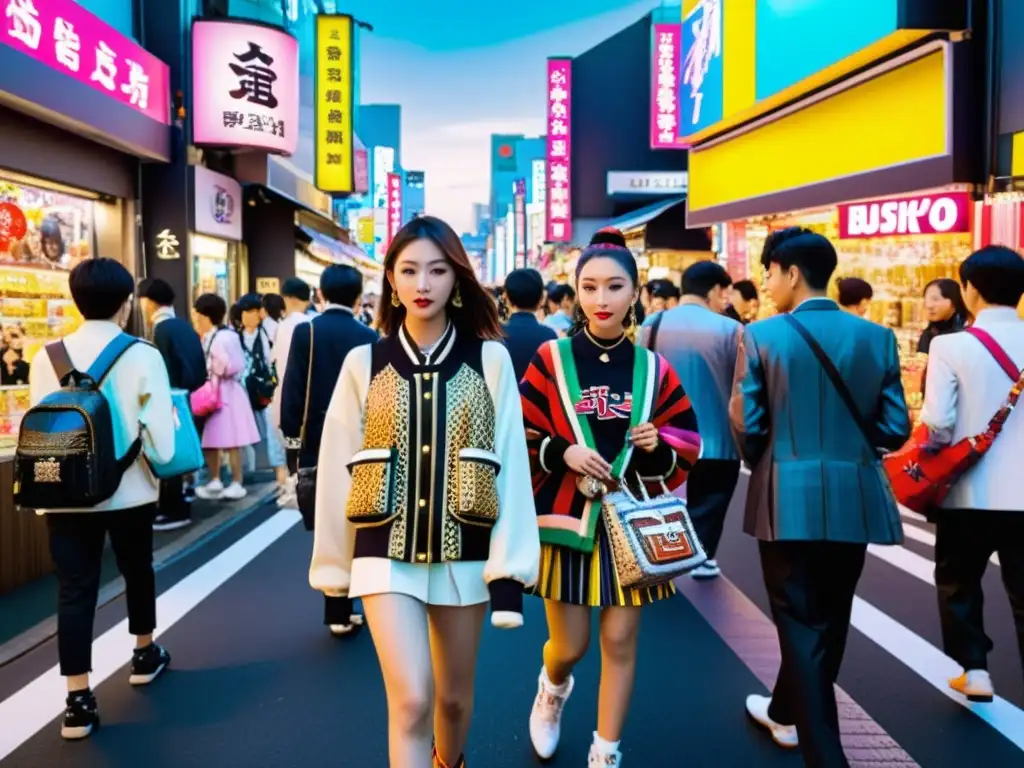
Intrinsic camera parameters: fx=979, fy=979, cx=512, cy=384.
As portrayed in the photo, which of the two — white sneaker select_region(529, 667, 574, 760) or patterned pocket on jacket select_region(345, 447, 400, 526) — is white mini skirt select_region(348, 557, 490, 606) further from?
white sneaker select_region(529, 667, 574, 760)

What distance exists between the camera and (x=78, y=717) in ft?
13.1

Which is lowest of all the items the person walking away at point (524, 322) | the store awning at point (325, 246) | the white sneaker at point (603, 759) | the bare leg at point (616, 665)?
the white sneaker at point (603, 759)

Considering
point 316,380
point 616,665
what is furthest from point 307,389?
point 616,665

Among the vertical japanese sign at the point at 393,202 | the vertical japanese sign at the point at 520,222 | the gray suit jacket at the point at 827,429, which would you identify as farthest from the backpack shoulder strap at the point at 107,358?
the vertical japanese sign at the point at 520,222

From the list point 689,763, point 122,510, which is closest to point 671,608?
point 689,763

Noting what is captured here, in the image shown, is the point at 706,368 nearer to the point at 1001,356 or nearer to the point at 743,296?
the point at 1001,356

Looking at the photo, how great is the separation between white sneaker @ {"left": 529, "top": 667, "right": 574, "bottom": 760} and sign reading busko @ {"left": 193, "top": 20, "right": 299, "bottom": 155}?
11.0 m

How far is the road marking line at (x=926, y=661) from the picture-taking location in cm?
410

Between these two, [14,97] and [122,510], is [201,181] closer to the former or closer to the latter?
[14,97]

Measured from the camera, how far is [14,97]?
297 inches

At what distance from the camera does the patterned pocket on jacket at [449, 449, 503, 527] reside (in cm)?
268

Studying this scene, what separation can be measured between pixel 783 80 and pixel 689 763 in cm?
1016

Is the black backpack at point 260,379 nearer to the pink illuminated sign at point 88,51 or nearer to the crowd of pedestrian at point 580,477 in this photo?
the pink illuminated sign at point 88,51

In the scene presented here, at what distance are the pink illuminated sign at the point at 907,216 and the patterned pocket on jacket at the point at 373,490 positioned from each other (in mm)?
8093
